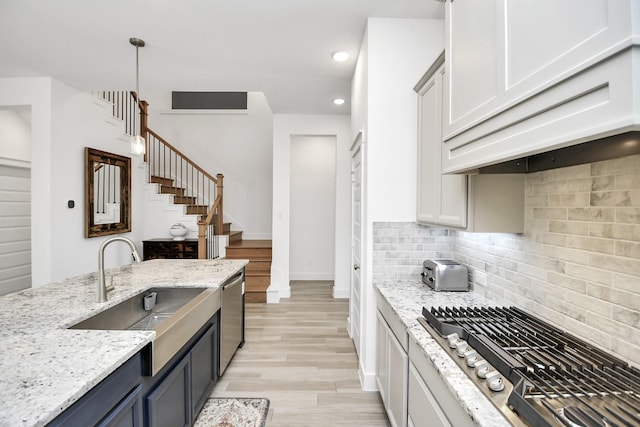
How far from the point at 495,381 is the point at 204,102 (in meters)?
7.23

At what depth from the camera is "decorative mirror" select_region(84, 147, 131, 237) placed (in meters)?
4.21

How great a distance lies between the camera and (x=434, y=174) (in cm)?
210

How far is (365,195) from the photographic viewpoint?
254 cm

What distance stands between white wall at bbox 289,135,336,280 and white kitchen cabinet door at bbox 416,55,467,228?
4055 millimetres

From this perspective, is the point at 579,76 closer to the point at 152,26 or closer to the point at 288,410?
the point at 288,410

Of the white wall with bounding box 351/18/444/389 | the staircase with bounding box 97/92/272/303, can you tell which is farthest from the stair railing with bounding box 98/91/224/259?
the white wall with bounding box 351/18/444/389

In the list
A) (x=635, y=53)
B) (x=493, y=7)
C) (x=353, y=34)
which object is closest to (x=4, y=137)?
Result: (x=353, y=34)

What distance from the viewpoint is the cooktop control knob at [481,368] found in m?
1.03

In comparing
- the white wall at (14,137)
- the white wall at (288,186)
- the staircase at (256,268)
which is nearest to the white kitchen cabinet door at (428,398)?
the white wall at (288,186)

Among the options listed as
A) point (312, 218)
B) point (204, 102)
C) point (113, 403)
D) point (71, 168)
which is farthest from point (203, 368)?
point (204, 102)

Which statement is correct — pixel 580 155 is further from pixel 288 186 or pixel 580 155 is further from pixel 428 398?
pixel 288 186

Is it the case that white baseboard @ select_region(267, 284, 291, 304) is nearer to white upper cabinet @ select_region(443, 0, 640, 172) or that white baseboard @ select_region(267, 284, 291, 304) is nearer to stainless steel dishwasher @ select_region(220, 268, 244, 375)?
stainless steel dishwasher @ select_region(220, 268, 244, 375)

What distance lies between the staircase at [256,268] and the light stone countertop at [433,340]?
2.92 meters

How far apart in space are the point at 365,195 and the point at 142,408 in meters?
1.90
